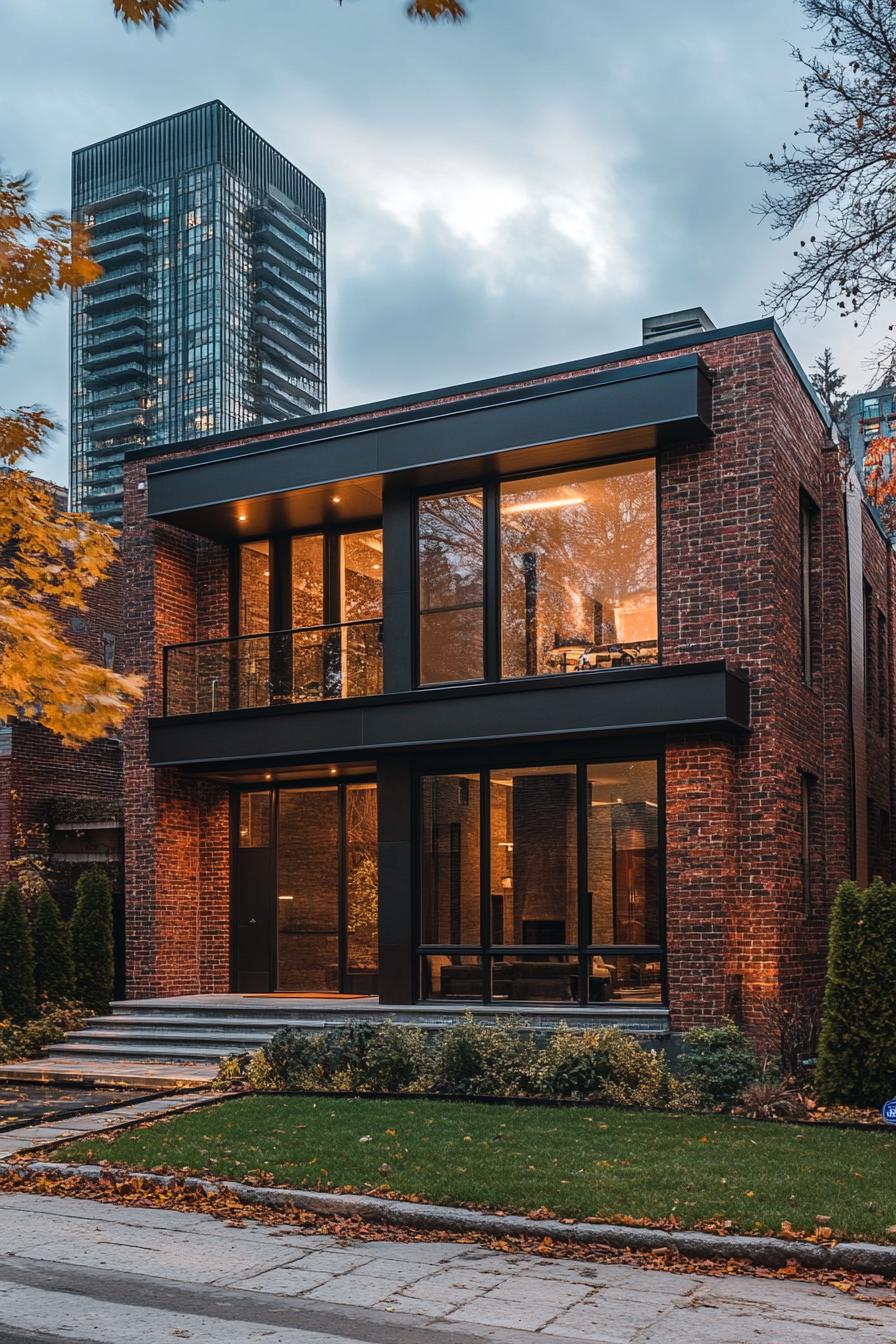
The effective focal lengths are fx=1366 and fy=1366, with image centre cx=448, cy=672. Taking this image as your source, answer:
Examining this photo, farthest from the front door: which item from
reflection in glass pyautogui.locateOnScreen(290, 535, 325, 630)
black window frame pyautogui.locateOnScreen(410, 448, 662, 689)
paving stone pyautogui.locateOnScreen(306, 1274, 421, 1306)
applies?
paving stone pyautogui.locateOnScreen(306, 1274, 421, 1306)

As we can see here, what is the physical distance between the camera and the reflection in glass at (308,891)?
58.5 feet

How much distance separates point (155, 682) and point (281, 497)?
311 cm

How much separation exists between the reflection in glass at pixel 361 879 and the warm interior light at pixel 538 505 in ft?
13.8

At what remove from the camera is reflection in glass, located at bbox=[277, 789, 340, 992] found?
58.5ft

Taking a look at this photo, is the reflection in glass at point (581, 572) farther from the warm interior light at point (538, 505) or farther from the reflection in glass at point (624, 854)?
the reflection in glass at point (624, 854)

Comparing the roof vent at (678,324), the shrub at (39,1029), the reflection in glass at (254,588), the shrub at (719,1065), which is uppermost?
the roof vent at (678,324)

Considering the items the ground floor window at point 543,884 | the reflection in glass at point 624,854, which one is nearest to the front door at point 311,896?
the ground floor window at point 543,884

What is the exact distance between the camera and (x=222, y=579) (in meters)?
19.0

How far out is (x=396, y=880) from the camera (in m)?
16.1

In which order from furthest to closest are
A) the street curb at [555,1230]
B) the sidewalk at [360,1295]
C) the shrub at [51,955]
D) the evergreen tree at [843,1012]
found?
the shrub at [51,955] < the evergreen tree at [843,1012] < the street curb at [555,1230] < the sidewalk at [360,1295]

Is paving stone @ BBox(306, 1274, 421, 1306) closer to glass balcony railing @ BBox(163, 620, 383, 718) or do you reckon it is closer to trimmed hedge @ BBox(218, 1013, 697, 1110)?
trimmed hedge @ BBox(218, 1013, 697, 1110)

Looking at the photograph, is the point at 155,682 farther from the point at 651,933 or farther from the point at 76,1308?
the point at 76,1308

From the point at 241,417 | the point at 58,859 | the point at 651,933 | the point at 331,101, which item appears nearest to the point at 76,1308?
the point at 331,101

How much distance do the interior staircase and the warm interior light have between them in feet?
18.6
